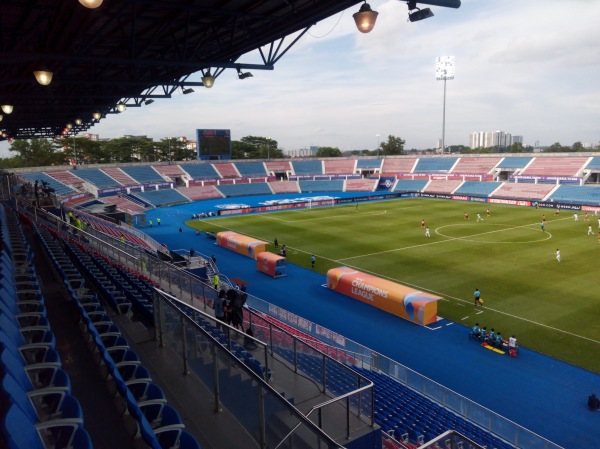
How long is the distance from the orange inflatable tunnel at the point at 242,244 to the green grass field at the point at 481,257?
2623 mm

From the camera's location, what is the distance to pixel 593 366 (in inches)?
609

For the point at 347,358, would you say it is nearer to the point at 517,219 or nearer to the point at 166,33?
the point at 166,33

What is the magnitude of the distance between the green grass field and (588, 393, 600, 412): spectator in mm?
2679

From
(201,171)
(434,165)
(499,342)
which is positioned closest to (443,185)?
(434,165)

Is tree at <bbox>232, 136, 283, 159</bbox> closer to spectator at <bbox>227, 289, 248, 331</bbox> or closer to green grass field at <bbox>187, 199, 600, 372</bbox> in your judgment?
green grass field at <bbox>187, 199, 600, 372</bbox>

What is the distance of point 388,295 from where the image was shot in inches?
824

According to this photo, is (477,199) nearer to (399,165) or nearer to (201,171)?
(399,165)

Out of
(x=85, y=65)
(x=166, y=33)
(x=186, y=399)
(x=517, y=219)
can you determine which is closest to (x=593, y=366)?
(x=186, y=399)

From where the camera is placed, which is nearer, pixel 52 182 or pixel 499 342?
pixel 499 342

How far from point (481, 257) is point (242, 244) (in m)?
18.0

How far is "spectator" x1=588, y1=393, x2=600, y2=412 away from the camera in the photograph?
13003 millimetres

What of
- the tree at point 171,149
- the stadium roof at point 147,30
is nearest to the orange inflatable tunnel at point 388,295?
the stadium roof at point 147,30

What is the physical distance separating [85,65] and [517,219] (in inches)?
1749

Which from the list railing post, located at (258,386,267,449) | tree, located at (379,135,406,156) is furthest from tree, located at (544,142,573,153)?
railing post, located at (258,386,267,449)
